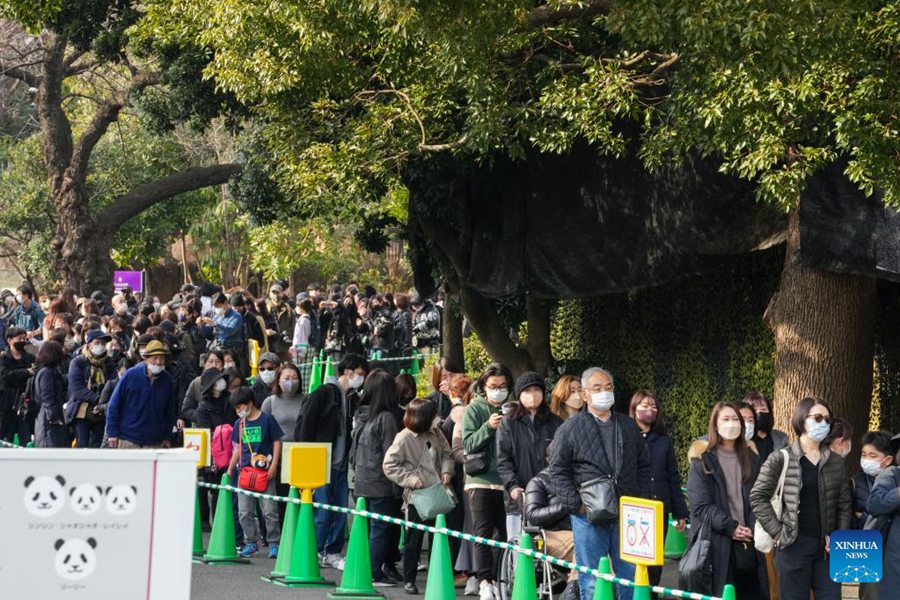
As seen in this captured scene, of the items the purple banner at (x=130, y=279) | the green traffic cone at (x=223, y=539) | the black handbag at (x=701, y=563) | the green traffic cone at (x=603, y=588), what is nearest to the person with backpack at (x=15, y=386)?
the green traffic cone at (x=223, y=539)

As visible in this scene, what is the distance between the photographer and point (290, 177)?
643 inches

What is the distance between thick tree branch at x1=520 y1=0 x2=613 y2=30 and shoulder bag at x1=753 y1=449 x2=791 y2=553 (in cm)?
496

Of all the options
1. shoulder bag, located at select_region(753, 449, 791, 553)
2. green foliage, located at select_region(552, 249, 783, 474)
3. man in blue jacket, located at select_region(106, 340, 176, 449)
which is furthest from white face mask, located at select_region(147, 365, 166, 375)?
shoulder bag, located at select_region(753, 449, 791, 553)

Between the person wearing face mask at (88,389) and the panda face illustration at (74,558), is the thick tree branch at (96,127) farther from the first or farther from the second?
the panda face illustration at (74,558)

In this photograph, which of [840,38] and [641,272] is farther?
[641,272]

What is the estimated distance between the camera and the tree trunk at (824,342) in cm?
1360

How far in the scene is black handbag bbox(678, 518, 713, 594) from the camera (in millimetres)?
11047

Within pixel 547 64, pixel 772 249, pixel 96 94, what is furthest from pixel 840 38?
pixel 96 94

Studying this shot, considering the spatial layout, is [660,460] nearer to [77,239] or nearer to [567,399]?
[567,399]

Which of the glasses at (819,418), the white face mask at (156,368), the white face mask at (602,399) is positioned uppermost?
the white face mask at (156,368)

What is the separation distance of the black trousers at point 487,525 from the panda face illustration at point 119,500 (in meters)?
7.34

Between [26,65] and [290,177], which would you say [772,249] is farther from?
[26,65]

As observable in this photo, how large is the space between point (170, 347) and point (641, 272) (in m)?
5.29

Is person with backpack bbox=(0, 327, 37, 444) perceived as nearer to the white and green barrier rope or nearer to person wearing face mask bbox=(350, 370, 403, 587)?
the white and green barrier rope
